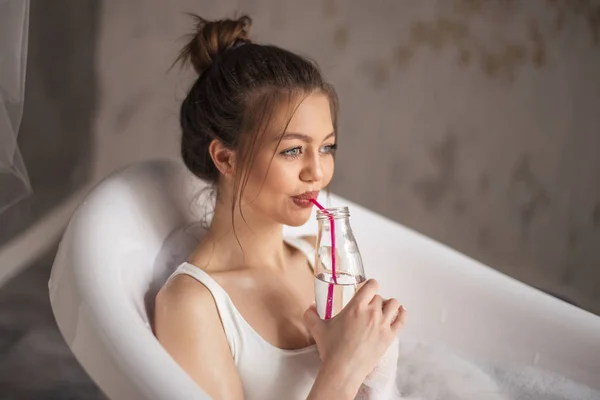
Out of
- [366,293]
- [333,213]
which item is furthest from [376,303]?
[333,213]

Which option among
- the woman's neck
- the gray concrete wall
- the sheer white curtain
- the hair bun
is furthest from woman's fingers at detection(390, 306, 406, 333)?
the gray concrete wall

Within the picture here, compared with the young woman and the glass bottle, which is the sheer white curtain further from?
the glass bottle

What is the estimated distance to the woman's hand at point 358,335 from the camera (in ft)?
3.23

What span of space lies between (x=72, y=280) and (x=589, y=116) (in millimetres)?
2175

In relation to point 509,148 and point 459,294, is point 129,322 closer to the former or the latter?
point 459,294

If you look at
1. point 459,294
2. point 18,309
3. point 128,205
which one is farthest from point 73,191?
point 459,294

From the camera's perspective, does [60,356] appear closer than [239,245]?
No

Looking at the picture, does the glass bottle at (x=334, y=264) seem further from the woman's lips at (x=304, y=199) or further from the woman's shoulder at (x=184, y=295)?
the woman's shoulder at (x=184, y=295)

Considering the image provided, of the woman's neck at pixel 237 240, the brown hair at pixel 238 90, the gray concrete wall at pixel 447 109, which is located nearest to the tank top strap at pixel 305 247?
the woman's neck at pixel 237 240

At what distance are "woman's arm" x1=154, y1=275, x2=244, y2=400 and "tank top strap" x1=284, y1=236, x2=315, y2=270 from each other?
1.04ft

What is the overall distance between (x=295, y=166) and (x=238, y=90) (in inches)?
6.0

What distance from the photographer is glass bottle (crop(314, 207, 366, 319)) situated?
41.6 inches

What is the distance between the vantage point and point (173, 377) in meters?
0.81

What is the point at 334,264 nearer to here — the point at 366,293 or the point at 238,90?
the point at 366,293
